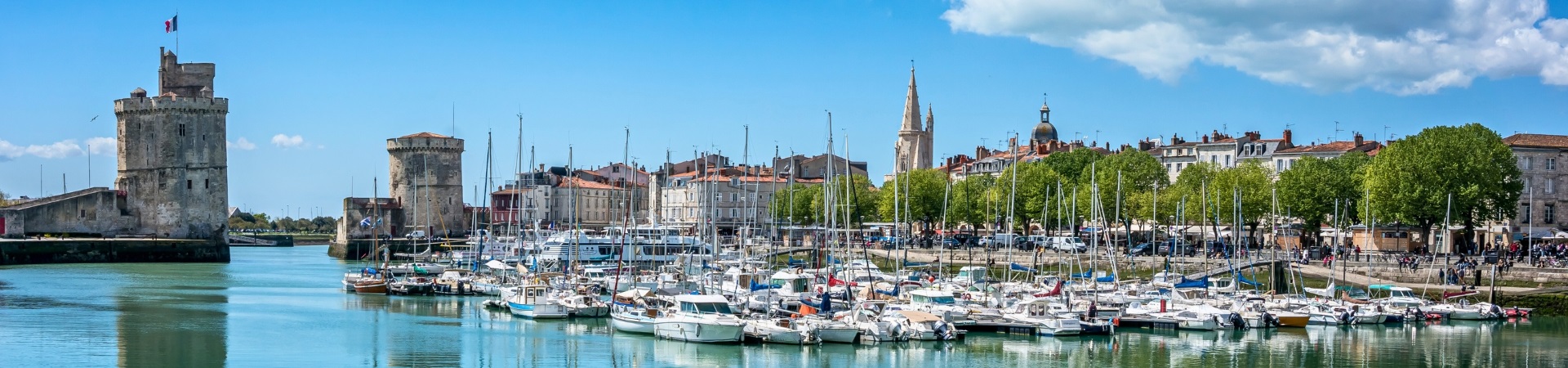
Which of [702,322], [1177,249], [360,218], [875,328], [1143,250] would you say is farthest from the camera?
[360,218]

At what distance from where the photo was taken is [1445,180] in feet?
190

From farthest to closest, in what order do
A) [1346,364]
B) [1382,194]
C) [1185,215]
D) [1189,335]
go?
1. [1185,215]
2. [1382,194]
3. [1189,335]
4. [1346,364]

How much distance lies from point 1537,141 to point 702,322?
Result: 4759 centimetres

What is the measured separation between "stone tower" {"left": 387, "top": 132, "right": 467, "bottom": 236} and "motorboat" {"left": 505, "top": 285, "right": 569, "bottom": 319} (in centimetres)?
6000

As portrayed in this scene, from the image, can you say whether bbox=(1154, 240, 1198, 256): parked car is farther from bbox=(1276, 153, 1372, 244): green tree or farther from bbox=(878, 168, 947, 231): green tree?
bbox=(878, 168, 947, 231): green tree

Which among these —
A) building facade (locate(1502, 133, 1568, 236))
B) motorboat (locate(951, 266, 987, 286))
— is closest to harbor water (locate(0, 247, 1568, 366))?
motorboat (locate(951, 266, 987, 286))

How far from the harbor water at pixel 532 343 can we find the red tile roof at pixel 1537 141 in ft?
81.6

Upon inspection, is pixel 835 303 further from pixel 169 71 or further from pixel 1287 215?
pixel 169 71

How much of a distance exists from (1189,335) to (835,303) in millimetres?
8769

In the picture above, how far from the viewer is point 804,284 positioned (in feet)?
153

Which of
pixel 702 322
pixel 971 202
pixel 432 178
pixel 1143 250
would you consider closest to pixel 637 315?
pixel 702 322

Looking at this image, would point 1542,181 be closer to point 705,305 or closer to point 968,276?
point 968,276

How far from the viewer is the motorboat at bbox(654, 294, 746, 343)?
118 feet

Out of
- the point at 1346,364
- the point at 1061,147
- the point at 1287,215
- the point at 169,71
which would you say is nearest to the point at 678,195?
the point at 1061,147
